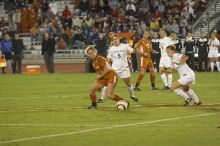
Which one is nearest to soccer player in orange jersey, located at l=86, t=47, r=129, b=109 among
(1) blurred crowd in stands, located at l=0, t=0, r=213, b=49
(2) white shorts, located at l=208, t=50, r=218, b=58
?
(2) white shorts, located at l=208, t=50, r=218, b=58

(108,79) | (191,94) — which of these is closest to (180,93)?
(191,94)

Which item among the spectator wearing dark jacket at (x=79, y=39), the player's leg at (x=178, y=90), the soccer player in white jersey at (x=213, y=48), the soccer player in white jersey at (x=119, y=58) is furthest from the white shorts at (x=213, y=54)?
the player's leg at (x=178, y=90)

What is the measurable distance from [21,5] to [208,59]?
568 inches

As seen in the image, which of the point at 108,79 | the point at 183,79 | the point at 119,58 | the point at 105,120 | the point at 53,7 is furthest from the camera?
the point at 53,7

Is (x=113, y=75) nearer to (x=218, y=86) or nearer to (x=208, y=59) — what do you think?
(x=218, y=86)

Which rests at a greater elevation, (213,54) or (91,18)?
(91,18)

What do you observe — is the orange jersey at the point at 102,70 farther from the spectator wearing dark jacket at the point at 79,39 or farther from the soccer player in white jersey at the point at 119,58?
the spectator wearing dark jacket at the point at 79,39

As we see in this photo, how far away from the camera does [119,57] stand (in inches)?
898

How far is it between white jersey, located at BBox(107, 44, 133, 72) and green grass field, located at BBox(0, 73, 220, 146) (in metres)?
1.21

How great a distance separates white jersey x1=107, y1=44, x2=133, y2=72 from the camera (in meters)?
22.7

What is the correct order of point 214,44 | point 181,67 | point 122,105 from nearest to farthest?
point 122,105, point 181,67, point 214,44

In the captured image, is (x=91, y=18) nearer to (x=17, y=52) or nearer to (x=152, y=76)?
(x=17, y=52)

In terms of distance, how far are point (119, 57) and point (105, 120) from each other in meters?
5.65

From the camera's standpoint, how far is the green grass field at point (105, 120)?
14414 millimetres
